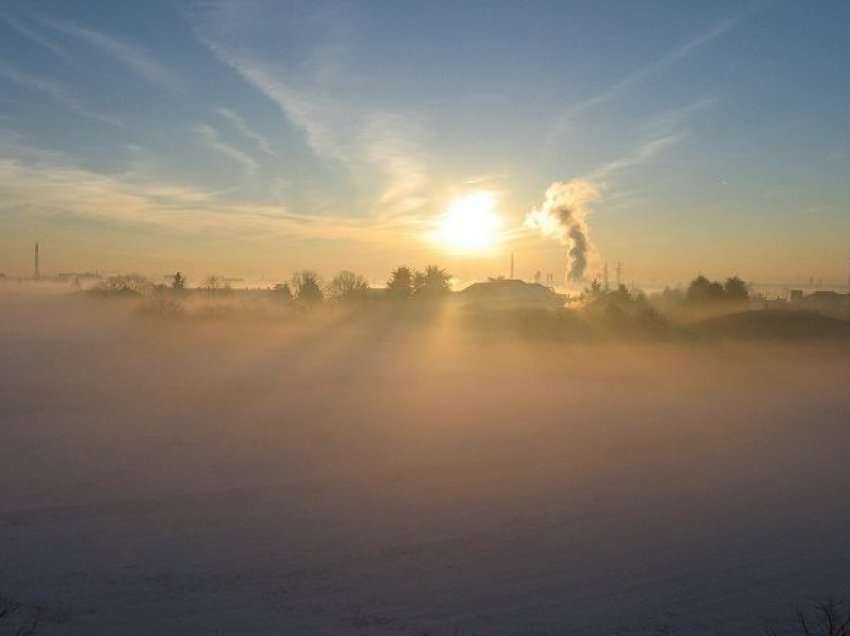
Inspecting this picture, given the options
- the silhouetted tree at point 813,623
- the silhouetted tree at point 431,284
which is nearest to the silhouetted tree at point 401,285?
the silhouetted tree at point 431,284

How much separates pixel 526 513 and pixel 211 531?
7.28m

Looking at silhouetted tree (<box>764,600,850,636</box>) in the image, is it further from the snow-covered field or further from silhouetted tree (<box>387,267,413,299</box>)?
silhouetted tree (<box>387,267,413,299</box>)

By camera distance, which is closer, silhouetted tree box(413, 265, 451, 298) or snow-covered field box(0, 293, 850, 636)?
snow-covered field box(0, 293, 850, 636)

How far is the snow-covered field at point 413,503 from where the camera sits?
12.9 metres

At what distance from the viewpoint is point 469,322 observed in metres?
61.9

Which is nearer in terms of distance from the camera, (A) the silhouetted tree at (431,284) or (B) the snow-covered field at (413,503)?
(B) the snow-covered field at (413,503)

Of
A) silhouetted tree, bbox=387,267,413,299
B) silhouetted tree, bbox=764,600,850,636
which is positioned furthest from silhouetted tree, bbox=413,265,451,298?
silhouetted tree, bbox=764,600,850,636

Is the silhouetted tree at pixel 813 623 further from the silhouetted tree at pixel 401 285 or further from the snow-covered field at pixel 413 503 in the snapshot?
the silhouetted tree at pixel 401 285

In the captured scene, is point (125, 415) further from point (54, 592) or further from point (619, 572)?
point (619, 572)

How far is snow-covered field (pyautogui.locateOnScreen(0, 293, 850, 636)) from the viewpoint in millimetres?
12914

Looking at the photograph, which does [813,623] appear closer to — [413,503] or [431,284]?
[413,503]

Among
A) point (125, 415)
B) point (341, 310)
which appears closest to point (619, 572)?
point (125, 415)

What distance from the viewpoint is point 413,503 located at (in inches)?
750

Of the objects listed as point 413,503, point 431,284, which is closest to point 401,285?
point 431,284
